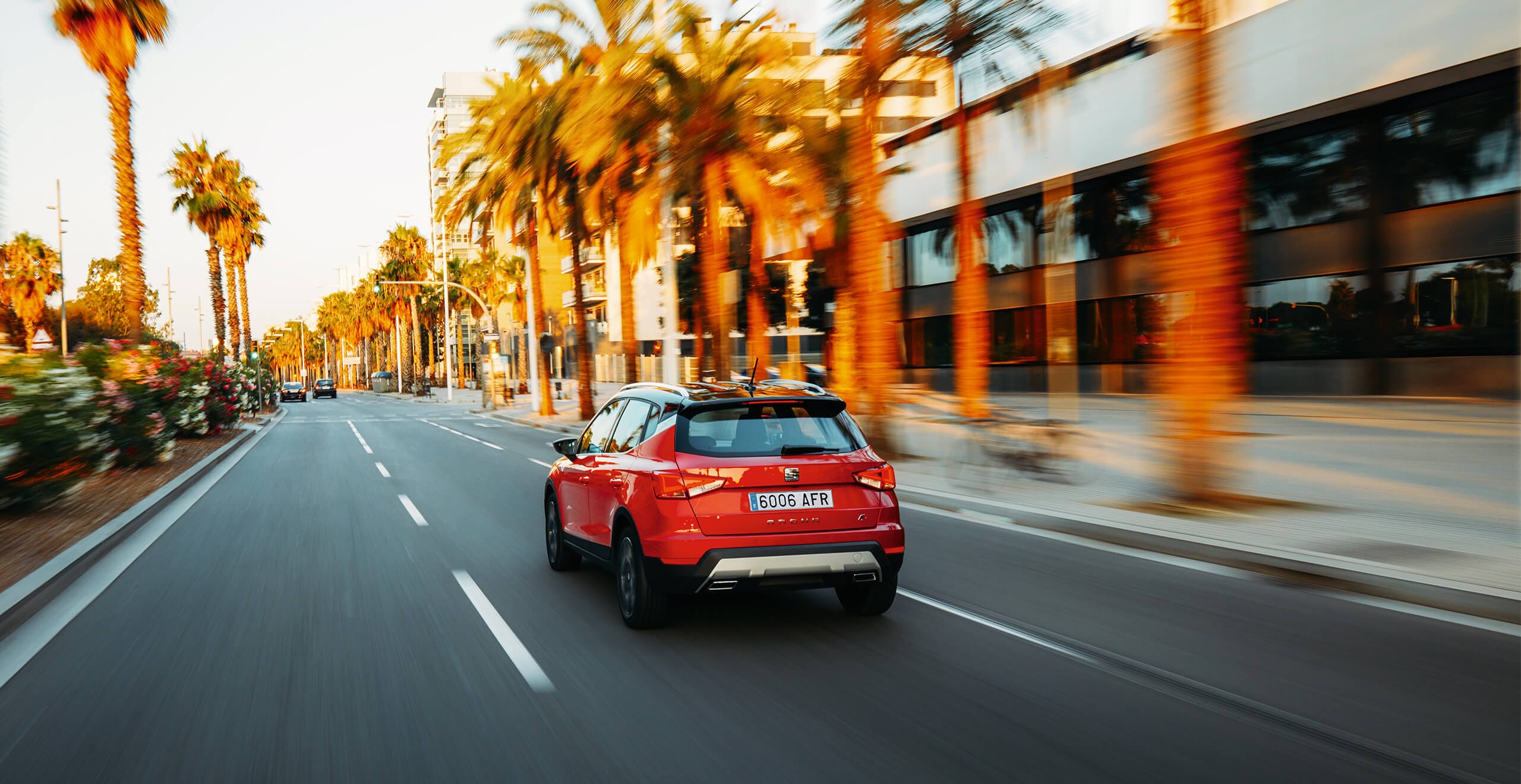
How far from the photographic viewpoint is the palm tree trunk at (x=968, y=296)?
19484 mm

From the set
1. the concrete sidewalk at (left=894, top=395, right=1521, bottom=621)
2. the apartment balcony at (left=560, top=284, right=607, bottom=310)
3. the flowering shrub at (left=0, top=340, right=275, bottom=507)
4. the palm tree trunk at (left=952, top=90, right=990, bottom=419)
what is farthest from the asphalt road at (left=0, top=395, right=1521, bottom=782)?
the apartment balcony at (left=560, top=284, right=607, bottom=310)

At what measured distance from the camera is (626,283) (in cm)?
3247

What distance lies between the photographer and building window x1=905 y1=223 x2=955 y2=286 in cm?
4219

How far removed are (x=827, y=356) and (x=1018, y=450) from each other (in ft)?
109

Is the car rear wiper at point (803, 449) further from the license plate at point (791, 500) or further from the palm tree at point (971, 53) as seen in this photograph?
the palm tree at point (971, 53)

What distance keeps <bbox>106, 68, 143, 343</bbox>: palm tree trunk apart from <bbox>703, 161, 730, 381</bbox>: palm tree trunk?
14.0 metres

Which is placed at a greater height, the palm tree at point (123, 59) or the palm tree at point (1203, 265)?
the palm tree at point (123, 59)

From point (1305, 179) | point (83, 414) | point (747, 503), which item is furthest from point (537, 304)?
point (747, 503)

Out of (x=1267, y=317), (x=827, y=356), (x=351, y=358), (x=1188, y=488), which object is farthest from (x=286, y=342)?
(x=1188, y=488)

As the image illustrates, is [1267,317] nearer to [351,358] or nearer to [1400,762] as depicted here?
[1400,762]

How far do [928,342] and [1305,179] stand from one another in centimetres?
1786

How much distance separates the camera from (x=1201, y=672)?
5.42 meters

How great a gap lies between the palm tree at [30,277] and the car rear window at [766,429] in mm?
64805

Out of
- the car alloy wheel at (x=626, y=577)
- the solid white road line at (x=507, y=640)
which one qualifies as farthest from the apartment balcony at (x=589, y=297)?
the car alloy wheel at (x=626, y=577)
